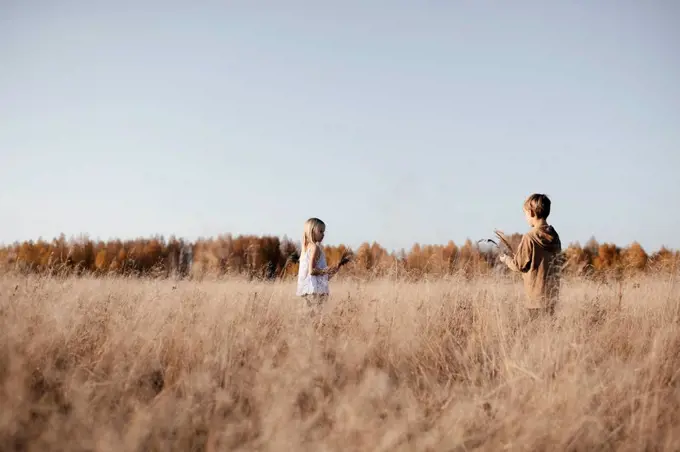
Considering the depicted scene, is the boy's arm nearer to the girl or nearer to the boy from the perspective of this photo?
the boy

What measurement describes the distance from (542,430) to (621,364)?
143 centimetres

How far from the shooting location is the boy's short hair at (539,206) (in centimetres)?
511

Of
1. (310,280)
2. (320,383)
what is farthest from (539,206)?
(320,383)

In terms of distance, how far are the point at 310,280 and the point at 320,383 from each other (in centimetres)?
269

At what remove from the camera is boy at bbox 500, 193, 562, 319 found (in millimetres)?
4945

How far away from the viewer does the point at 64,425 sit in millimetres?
2600

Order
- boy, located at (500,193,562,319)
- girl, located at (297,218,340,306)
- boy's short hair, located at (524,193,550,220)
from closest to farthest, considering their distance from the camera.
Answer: boy, located at (500,193,562,319), boy's short hair, located at (524,193,550,220), girl, located at (297,218,340,306)

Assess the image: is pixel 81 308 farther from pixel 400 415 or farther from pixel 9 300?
pixel 400 415

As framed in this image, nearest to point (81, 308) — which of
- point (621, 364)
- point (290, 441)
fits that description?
point (290, 441)

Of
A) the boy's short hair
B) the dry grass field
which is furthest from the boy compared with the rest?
the dry grass field

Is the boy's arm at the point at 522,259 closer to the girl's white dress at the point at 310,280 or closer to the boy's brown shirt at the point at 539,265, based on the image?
the boy's brown shirt at the point at 539,265

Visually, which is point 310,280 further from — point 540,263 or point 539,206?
point 539,206

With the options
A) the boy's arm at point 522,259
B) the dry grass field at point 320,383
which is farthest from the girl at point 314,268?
the boy's arm at point 522,259

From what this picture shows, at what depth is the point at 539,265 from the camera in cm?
496
